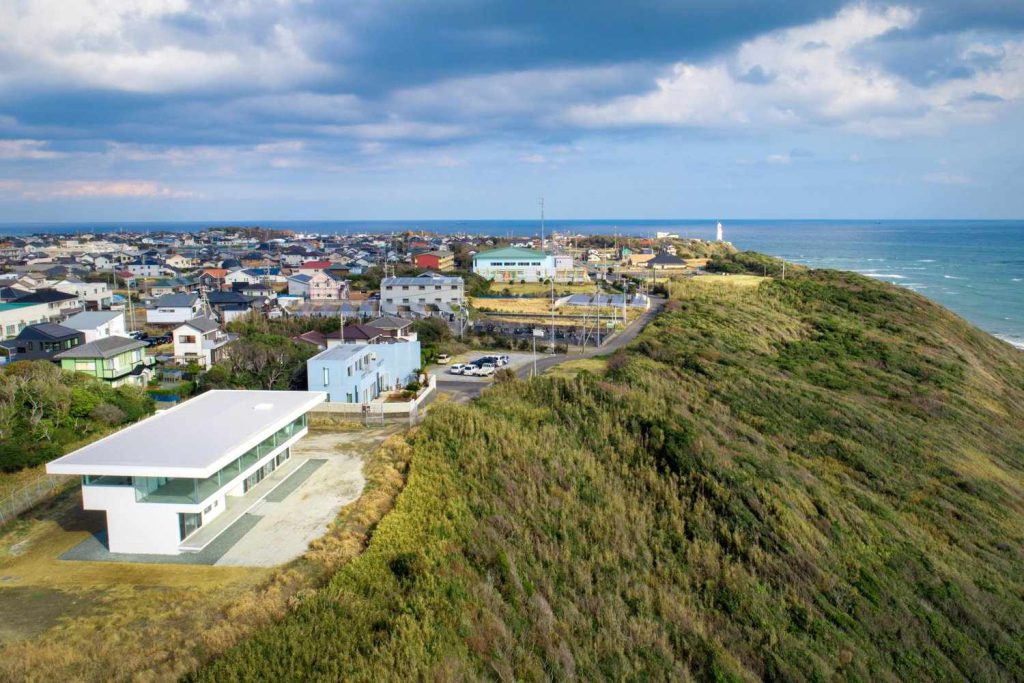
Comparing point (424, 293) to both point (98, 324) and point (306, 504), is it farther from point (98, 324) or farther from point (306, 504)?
point (306, 504)

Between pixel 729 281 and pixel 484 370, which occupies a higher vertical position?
pixel 729 281

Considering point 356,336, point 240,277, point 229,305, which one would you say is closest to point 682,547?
point 356,336

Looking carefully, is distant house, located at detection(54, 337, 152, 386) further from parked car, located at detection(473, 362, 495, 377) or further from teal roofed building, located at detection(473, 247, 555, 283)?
teal roofed building, located at detection(473, 247, 555, 283)

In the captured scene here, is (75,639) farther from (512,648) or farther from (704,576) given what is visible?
(704,576)

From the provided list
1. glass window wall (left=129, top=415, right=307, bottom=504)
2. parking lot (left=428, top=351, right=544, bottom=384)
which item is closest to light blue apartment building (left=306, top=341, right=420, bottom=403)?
parking lot (left=428, top=351, right=544, bottom=384)

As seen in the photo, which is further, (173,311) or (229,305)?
(229,305)

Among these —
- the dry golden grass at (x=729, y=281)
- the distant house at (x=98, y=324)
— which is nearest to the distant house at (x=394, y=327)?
the distant house at (x=98, y=324)
